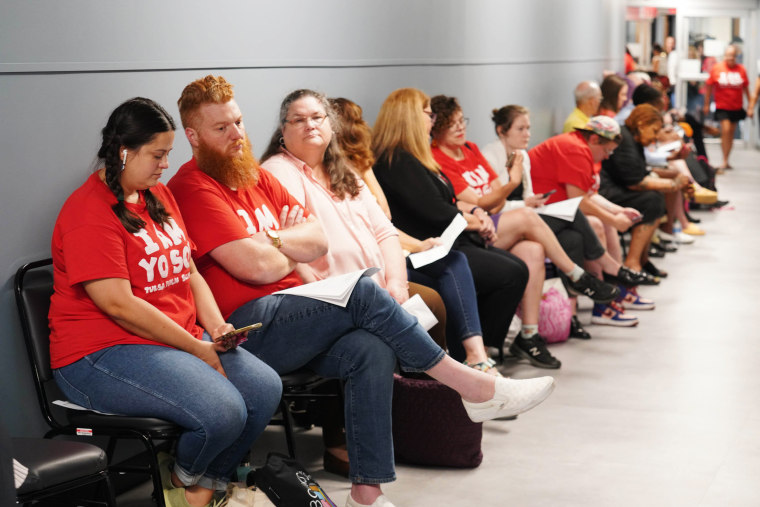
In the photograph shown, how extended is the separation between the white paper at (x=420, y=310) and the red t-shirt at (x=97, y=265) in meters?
0.97

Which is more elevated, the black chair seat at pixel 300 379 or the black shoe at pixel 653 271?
the black chair seat at pixel 300 379

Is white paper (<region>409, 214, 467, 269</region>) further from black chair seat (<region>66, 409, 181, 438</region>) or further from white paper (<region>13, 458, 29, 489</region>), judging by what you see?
white paper (<region>13, 458, 29, 489</region>)

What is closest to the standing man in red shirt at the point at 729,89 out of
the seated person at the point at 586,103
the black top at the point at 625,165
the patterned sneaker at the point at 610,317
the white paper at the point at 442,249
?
the seated person at the point at 586,103

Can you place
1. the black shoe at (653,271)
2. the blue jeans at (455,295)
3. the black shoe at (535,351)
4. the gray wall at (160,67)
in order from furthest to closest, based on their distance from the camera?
1. the black shoe at (653,271)
2. the black shoe at (535,351)
3. the blue jeans at (455,295)
4. the gray wall at (160,67)

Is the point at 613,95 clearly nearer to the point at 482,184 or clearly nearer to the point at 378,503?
the point at 482,184

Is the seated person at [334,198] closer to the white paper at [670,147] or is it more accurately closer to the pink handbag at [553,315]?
the pink handbag at [553,315]

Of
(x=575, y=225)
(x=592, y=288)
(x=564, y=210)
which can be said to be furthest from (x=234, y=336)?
(x=575, y=225)

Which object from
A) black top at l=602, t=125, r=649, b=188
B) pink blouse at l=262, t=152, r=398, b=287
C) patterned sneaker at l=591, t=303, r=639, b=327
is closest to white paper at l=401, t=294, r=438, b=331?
pink blouse at l=262, t=152, r=398, b=287

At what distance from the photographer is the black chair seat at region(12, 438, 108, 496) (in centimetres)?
208

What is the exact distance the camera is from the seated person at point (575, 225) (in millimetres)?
5105

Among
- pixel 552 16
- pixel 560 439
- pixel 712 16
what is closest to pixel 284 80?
pixel 560 439

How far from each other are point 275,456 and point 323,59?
2236mm

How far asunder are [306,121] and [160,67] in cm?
56

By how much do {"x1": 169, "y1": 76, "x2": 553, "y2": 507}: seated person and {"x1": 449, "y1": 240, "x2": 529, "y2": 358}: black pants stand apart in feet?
3.85
